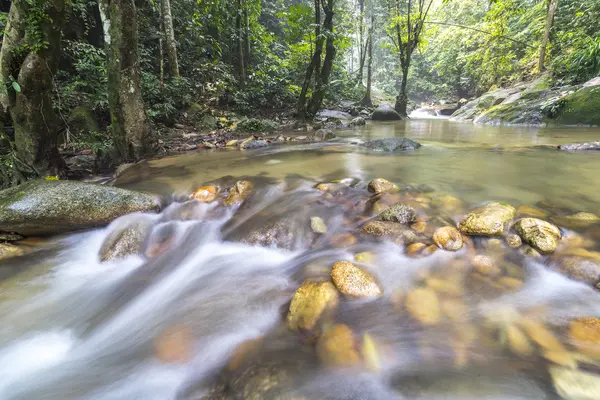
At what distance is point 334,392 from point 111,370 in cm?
144

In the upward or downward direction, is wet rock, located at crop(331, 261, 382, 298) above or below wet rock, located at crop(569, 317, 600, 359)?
above

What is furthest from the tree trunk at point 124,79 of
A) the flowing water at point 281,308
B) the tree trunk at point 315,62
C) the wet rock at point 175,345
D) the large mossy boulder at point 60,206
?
the tree trunk at point 315,62

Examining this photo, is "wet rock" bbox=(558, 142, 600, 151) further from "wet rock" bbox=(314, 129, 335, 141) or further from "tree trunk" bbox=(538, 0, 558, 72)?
"tree trunk" bbox=(538, 0, 558, 72)

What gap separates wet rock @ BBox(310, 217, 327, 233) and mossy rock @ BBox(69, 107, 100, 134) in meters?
5.79

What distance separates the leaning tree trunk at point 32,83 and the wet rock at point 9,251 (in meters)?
1.61

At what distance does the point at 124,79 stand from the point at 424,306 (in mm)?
5315

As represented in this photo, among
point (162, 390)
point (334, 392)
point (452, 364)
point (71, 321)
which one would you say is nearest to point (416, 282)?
point (452, 364)

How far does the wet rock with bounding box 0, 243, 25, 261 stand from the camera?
9.25ft

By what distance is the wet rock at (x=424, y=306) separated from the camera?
1.95 m

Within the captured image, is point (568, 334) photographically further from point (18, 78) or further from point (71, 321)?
point (18, 78)

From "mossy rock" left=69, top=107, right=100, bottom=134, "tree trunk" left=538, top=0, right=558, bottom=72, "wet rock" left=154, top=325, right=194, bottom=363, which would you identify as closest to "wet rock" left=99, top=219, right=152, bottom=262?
"wet rock" left=154, top=325, right=194, bottom=363

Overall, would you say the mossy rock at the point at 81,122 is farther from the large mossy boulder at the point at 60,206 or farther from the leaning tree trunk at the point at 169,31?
the leaning tree trunk at the point at 169,31

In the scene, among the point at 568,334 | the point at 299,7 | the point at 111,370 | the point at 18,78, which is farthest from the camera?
the point at 299,7

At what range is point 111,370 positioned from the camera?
1.87m
